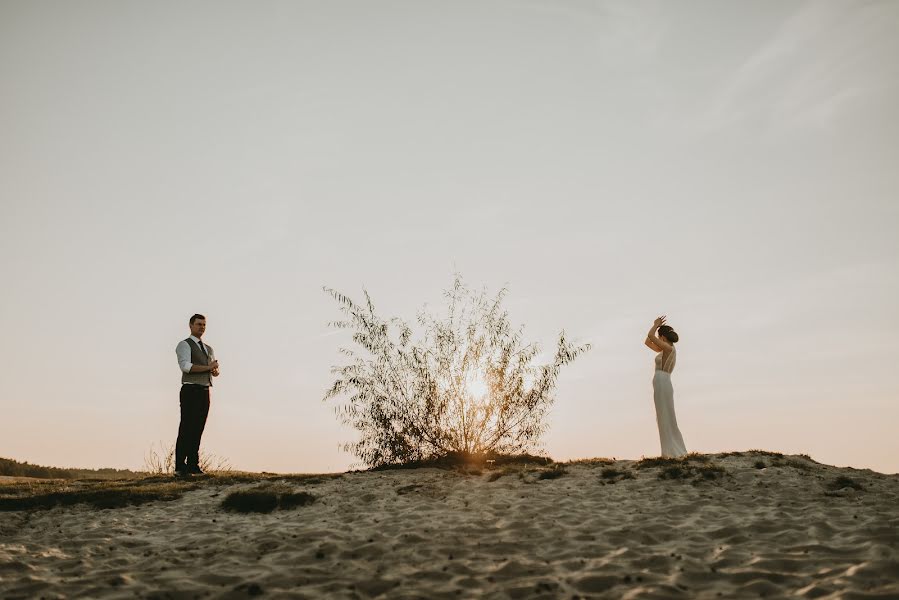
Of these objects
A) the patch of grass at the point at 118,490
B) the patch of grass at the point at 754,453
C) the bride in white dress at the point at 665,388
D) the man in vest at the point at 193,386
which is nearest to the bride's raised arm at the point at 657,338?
the bride in white dress at the point at 665,388

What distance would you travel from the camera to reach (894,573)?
5.18m

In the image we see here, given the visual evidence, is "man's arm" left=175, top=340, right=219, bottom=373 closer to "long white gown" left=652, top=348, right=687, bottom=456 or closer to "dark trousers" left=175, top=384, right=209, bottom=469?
"dark trousers" left=175, top=384, right=209, bottom=469

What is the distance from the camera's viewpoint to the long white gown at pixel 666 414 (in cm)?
1155

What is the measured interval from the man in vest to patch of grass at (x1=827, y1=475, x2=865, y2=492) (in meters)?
9.17

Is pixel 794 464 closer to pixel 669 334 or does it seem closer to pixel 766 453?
pixel 766 453

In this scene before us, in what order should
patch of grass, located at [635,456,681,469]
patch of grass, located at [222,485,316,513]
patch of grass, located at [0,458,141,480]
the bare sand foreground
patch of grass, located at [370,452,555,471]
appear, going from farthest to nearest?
1. patch of grass, located at [0,458,141,480]
2. patch of grass, located at [370,452,555,471]
3. patch of grass, located at [635,456,681,469]
4. patch of grass, located at [222,485,316,513]
5. the bare sand foreground

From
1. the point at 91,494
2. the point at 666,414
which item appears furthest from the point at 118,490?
the point at 666,414

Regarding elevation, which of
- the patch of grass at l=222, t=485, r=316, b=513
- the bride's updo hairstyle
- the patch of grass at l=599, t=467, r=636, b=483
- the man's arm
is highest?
the bride's updo hairstyle

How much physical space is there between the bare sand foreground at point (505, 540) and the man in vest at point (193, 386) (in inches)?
76.4

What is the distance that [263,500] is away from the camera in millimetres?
8617

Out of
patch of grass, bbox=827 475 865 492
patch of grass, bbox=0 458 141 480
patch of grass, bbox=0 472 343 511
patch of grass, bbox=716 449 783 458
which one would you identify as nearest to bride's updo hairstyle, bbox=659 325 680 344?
patch of grass, bbox=716 449 783 458

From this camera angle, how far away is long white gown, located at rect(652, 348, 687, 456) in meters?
11.5

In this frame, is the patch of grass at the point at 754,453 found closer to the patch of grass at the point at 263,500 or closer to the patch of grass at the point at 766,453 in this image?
the patch of grass at the point at 766,453

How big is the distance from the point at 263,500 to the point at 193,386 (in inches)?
123
